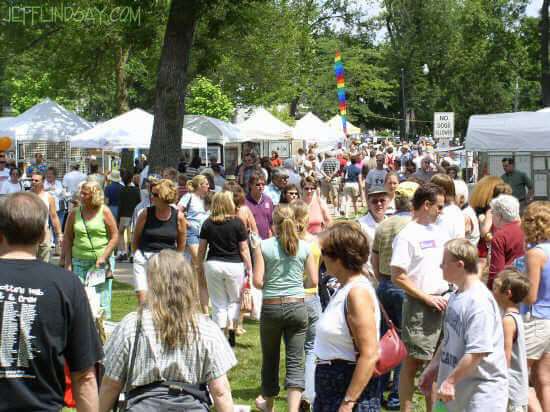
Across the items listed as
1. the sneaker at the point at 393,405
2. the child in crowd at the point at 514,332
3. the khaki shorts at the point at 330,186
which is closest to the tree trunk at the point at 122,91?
the khaki shorts at the point at 330,186

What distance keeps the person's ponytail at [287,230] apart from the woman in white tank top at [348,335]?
2105 mm

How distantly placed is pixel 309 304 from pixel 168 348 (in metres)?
3.44

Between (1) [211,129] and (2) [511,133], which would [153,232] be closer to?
(2) [511,133]

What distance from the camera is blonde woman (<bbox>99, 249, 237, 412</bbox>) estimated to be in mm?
3504

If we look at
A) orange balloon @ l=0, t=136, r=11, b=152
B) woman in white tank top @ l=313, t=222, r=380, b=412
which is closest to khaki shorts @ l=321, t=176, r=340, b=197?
orange balloon @ l=0, t=136, r=11, b=152

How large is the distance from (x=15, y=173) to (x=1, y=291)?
12.8m

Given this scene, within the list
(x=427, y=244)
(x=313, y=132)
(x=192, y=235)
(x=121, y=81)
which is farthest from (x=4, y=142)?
(x=427, y=244)

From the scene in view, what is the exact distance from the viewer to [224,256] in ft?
26.3

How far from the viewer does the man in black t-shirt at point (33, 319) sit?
10.4 ft

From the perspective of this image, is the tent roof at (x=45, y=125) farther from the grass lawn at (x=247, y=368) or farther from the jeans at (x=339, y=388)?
the jeans at (x=339, y=388)

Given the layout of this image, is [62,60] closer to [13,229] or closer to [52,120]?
[52,120]

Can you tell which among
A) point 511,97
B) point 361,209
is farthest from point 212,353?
point 511,97

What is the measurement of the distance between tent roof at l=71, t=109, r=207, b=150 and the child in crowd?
49.5ft

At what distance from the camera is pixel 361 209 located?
27422 millimetres
